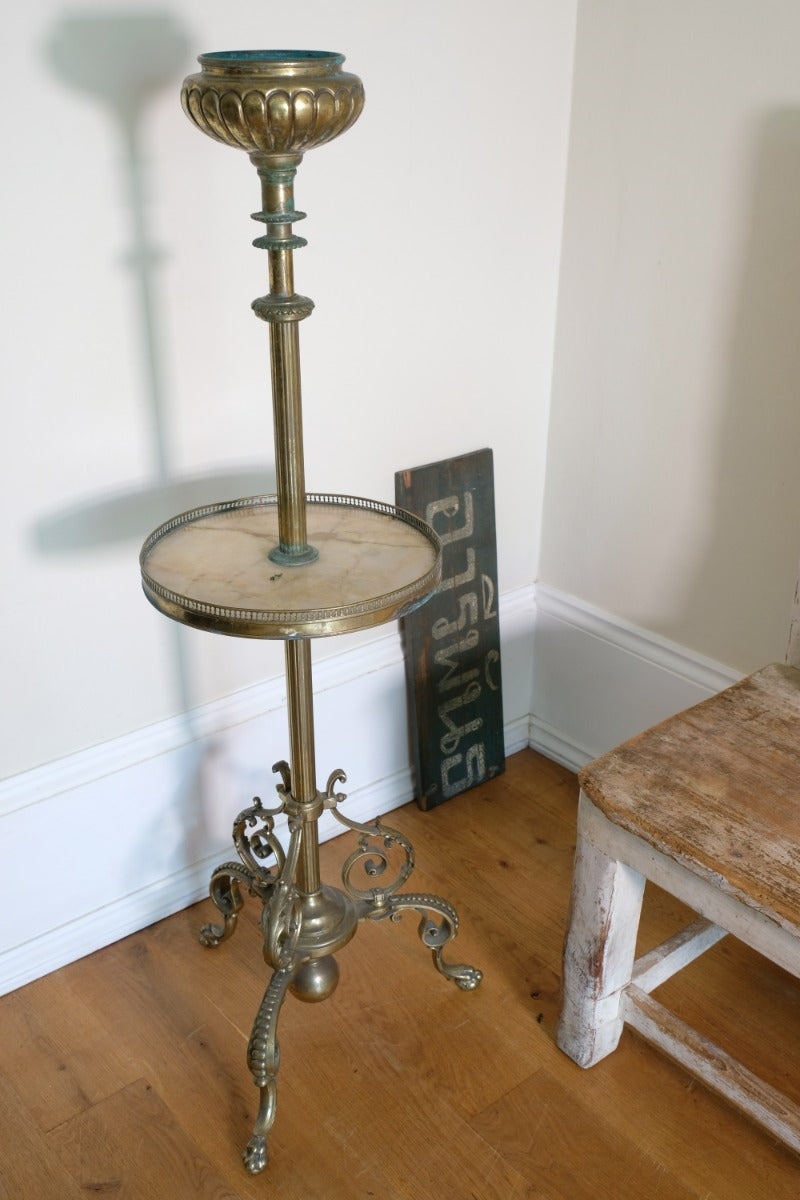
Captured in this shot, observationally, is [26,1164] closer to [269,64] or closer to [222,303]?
[222,303]

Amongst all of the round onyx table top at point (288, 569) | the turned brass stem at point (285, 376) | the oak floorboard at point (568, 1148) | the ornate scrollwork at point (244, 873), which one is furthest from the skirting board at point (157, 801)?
the oak floorboard at point (568, 1148)

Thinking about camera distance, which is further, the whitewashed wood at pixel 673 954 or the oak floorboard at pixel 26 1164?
the whitewashed wood at pixel 673 954

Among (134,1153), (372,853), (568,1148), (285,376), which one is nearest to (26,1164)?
(134,1153)

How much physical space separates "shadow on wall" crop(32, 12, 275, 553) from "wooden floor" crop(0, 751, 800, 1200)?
74cm

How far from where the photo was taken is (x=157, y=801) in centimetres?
194

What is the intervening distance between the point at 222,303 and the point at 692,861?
1045mm

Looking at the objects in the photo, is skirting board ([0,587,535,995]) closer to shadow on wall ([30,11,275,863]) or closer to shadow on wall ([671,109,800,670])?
shadow on wall ([30,11,275,863])

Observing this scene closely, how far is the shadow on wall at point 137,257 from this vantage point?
1.50m

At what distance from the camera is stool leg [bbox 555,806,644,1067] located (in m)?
1.58

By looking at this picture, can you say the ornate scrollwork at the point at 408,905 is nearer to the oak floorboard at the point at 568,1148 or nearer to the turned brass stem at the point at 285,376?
the oak floorboard at the point at 568,1148

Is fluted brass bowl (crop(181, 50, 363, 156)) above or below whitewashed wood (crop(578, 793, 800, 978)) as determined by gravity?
above

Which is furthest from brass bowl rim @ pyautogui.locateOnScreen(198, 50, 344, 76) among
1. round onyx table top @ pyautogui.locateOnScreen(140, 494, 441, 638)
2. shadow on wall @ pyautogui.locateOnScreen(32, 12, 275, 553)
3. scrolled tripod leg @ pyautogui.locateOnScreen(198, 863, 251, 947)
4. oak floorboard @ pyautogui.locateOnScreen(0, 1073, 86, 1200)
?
oak floorboard @ pyautogui.locateOnScreen(0, 1073, 86, 1200)

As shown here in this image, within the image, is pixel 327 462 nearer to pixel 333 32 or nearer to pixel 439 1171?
pixel 333 32

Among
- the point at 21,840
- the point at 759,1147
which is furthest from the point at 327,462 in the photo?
the point at 759,1147
